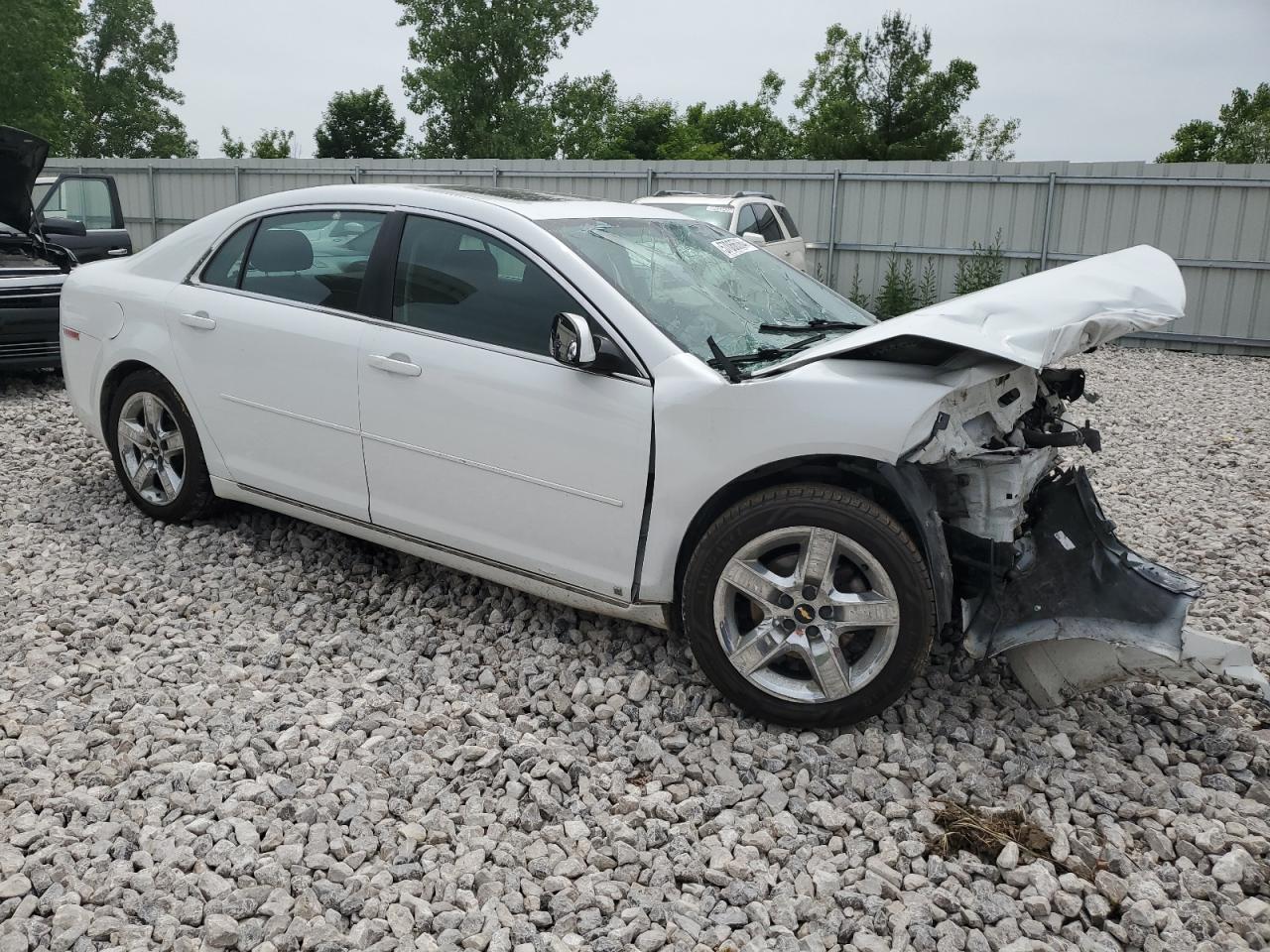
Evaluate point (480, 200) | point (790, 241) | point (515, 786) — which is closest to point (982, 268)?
point (790, 241)

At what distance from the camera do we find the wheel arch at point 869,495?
3.26 metres

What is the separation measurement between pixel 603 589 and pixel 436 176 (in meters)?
16.6

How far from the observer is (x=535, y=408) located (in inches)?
144

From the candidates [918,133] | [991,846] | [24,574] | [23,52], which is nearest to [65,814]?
[24,574]

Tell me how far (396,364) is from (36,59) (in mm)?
39273

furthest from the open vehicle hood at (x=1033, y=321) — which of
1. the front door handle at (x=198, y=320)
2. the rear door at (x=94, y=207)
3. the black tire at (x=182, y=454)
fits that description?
the rear door at (x=94, y=207)

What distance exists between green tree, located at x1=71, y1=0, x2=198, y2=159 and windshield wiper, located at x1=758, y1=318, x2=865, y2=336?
60.5 meters

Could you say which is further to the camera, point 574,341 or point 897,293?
point 897,293

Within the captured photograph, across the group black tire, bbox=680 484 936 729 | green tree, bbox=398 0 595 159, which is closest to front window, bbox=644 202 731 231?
black tire, bbox=680 484 936 729

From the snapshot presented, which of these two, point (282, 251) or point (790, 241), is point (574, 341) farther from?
point (790, 241)

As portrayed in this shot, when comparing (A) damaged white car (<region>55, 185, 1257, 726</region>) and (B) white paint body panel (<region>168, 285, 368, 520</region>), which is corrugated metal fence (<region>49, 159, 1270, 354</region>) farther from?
(B) white paint body panel (<region>168, 285, 368, 520</region>)

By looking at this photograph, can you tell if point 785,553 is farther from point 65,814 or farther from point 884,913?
point 65,814

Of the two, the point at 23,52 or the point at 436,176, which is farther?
the point at 23,52

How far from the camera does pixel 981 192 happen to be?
15.3 m
